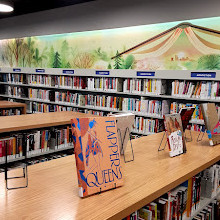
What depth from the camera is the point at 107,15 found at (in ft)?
19.0

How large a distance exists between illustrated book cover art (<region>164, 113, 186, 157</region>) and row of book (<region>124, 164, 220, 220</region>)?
0.78 ft

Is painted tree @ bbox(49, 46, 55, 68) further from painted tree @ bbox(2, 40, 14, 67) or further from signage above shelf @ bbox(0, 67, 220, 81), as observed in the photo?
painted tree @ bbox(2, 40, 14, 67)

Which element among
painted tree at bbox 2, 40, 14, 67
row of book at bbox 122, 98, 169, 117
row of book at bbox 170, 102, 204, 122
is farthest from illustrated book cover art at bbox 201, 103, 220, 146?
painted tree at bbox 2, 40, 14, 67

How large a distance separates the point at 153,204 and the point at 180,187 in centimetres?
38

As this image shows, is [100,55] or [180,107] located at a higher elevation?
[100,55]

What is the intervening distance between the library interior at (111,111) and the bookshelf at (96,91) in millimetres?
23

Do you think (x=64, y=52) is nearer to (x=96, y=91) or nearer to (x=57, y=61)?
(x=57, y=61)

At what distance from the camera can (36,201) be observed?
1.17 meters

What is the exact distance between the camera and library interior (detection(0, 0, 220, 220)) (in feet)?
4.19

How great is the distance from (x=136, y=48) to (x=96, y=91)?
4.16ft

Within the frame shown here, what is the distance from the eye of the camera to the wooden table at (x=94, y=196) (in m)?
1.09

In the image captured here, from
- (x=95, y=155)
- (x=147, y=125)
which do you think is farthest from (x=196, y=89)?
(x=95, y=155)

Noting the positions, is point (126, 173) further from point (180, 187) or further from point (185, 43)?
point (185, 43)

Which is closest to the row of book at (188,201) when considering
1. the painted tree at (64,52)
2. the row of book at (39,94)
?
the row of book at (39,94)
